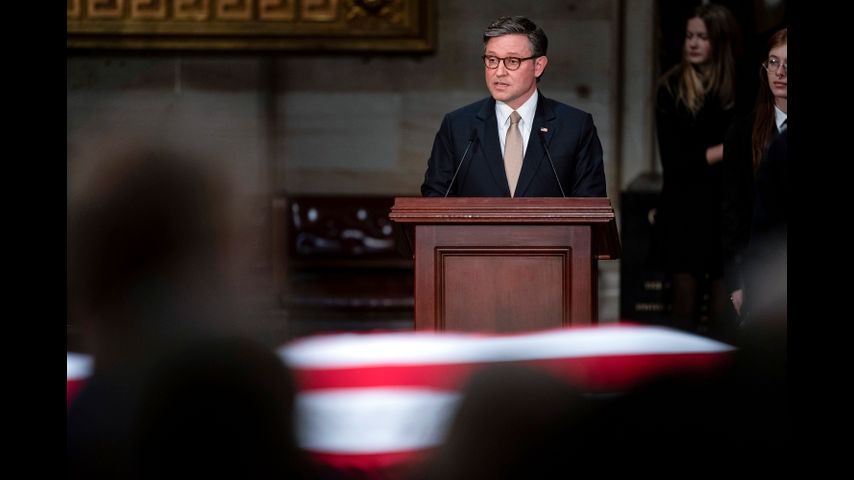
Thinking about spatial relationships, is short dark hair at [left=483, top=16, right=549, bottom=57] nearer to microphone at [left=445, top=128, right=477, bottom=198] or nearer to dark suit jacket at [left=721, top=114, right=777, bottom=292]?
microphone at [left=445, top=128, right=477, bottom=198]

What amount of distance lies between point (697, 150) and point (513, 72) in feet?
6.62

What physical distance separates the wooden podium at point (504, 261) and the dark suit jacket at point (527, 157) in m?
0.49

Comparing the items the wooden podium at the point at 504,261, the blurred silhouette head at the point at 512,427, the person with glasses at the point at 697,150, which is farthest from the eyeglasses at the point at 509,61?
the person with glasses at the point at 697,150

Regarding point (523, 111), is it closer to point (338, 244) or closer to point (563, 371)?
point (563, 371)

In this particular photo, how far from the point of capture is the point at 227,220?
1399 mm

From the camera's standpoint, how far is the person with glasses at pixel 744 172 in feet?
11.3

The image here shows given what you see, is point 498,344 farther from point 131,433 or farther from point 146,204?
point 146,204

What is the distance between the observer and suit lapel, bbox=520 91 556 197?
10.3 feet

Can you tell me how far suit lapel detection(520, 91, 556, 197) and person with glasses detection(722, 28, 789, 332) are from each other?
2.15 ft

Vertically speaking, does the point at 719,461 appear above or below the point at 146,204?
below

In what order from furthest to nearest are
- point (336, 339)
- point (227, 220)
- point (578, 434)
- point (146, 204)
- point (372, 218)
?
1. point (372, 218)
2. point (336, 339)
3. point (578, 434)
4. point (227, 220)
5. point (146, 204)

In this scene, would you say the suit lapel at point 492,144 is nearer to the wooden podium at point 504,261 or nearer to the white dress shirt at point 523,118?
the white dress shirt at point 523,118

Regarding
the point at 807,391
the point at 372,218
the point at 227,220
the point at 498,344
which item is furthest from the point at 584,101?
the point at 227,220

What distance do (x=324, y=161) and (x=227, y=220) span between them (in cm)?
557
